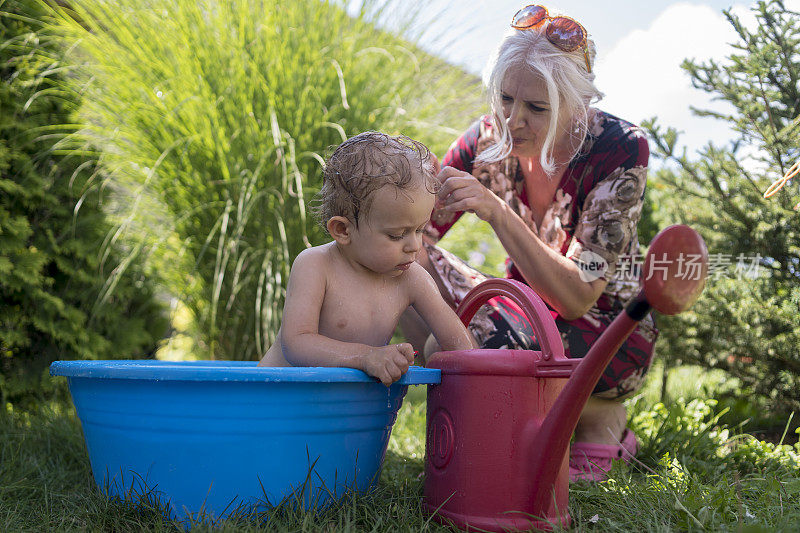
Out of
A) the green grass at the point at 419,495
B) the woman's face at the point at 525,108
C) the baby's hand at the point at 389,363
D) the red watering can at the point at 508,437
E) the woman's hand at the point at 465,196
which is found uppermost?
the woman's face at the point at 525,108

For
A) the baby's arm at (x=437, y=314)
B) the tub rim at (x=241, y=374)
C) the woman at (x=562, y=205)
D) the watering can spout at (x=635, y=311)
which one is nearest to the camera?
the watering can spout at (x=635, y=311)

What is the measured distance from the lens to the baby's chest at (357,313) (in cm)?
149

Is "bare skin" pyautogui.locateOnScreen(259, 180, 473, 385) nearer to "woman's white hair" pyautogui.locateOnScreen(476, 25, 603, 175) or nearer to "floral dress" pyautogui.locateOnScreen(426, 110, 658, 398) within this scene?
"floral dress" pyautogui.locateOnScreen(426, 110, 658, 398)

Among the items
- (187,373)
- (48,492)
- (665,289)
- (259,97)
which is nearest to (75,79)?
(259,97)

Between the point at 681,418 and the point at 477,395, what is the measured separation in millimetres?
1223

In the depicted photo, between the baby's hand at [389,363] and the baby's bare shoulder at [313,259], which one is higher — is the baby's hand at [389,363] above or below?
below

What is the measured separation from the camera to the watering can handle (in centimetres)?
124

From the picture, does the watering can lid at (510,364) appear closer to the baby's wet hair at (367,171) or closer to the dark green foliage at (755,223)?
the baby's wet hair at (367,171)

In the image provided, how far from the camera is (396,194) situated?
1389 millimetres

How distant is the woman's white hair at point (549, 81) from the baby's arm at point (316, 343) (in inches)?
28.2

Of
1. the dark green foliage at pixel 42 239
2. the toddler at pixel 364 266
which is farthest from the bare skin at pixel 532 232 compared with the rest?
the dark green foliage at pixel 42 239

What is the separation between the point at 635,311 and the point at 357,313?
677mm

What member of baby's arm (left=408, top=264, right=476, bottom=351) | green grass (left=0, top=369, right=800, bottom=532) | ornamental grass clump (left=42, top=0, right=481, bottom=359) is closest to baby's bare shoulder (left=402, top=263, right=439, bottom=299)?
baby's arm (left=408, top=264, right=476, bottom=351)

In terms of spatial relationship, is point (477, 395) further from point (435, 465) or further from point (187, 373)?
point (187, 373)
